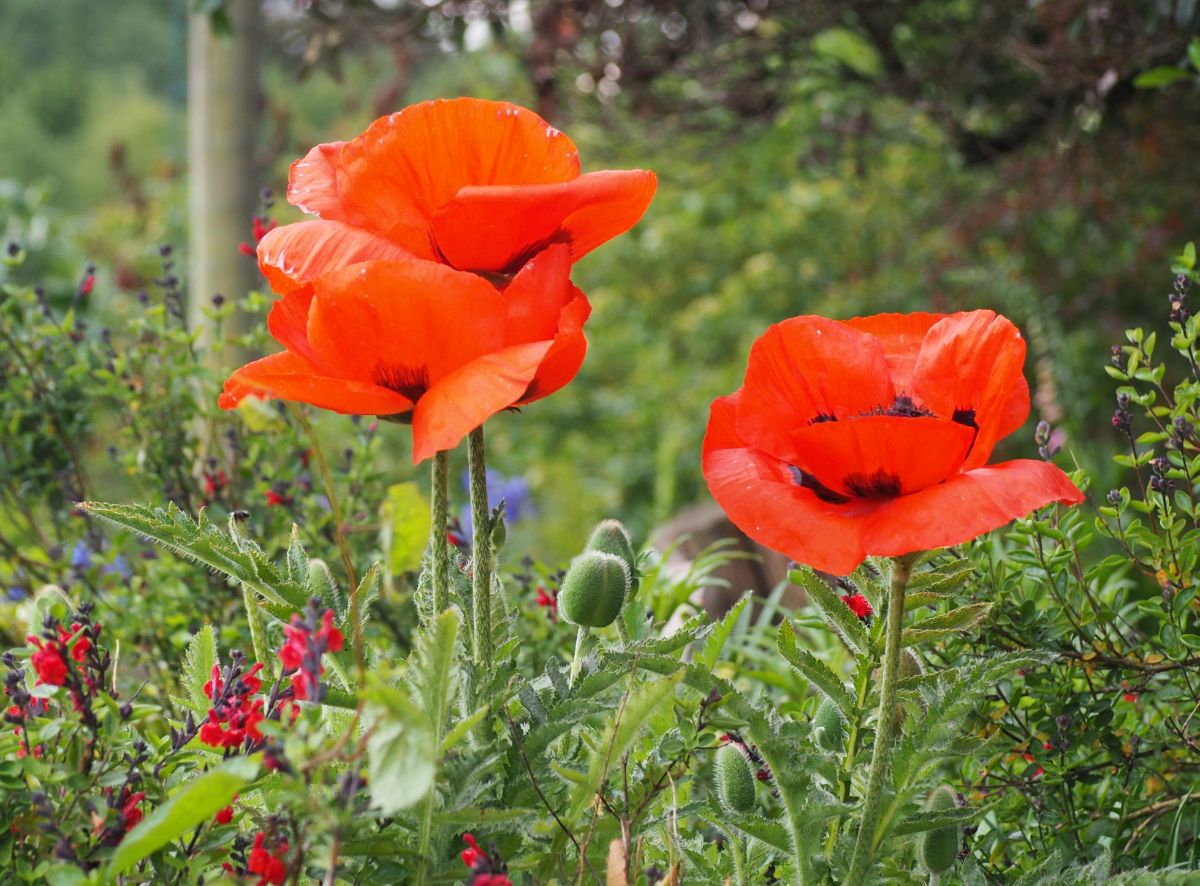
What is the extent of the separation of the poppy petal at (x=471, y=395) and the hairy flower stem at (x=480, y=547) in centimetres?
5

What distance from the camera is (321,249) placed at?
74cm

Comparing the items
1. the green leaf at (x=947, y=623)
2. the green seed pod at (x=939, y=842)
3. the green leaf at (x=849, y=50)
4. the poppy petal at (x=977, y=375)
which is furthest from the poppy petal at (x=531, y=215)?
the green leaf at (x=849, y=50)

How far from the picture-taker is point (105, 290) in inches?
272

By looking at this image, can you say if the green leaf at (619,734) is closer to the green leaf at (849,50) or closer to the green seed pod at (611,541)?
the green seed pod at (611,541)

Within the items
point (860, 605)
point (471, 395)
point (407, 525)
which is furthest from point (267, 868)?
point (860, 605)

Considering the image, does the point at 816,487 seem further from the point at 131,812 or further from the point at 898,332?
the point at 131,812

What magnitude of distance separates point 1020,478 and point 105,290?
6.98m

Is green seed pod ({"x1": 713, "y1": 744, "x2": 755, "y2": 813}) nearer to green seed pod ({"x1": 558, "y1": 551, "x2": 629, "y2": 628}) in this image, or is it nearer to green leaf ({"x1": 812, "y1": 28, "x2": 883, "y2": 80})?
green seed pod ({"x1": 558, "y1": 551, "x2": 629, "y2": 628})

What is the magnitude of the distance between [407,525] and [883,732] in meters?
Answer: 0.43

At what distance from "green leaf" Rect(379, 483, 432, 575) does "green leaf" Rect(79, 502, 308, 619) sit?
0.07m

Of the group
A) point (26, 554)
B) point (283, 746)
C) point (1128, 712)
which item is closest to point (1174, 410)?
point (1128, 712)

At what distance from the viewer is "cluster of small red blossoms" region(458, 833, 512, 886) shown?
60cm

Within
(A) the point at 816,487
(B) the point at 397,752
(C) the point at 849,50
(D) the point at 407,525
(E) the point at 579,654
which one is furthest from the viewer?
(C) the point at 849,50

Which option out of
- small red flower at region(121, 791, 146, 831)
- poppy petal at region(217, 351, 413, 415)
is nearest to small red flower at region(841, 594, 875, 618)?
poppy petal at region(217, 351, 413, 415)
